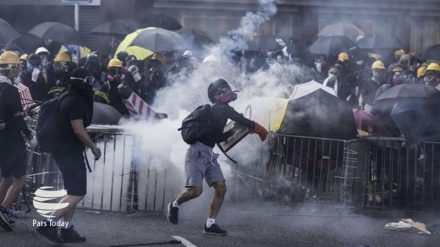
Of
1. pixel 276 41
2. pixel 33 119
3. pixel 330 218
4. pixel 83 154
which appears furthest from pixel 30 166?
pixel 276 41

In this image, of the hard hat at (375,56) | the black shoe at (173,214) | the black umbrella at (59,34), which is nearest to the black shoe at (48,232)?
the black shoe at (173,214)

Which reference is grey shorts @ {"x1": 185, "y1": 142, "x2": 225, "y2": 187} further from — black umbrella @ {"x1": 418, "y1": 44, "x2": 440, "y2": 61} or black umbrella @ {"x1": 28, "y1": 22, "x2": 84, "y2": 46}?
black umbrella @ {"x1": 418, "y1": 44, "x2": 440, "y2": 61}

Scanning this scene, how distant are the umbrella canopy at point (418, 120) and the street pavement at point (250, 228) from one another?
2.91 feet

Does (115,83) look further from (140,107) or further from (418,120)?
(418,120)

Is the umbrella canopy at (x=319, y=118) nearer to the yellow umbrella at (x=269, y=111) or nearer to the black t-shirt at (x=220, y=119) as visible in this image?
the yellow umbrella at (x=269, y=111)

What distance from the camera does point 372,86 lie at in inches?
619

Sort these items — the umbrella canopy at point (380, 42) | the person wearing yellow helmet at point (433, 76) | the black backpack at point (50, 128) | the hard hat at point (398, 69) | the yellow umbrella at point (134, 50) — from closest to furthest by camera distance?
the black backpack at point (50, 128), the person wearing yellow helmet at point (433, 76), the yellow umbrella at point (134, 50), the hard hat at point (398, 69), the umbrella canopy at point (380, 42)

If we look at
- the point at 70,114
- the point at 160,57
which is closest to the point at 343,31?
the point at 160,57

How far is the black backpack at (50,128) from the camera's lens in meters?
8.95

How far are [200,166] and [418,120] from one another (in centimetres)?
318

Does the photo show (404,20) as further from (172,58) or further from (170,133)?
(170,133)

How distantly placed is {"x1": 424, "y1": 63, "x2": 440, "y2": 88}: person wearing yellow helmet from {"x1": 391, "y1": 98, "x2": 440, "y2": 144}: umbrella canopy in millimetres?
1751

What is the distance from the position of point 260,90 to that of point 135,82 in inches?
84.4

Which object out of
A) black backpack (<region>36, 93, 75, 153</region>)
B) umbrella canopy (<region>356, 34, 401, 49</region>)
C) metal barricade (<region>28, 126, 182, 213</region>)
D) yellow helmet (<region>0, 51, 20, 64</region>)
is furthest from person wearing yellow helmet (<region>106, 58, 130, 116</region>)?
umbrella canopy (<region>356, 34, 401, 49</region>)
